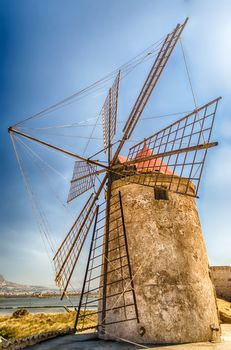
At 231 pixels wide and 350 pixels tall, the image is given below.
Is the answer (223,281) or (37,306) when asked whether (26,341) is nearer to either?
(223,281)

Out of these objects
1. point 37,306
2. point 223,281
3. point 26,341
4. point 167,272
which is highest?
point 37,306

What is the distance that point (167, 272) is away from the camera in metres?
6.09

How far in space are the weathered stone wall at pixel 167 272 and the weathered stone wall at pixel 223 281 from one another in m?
10.3

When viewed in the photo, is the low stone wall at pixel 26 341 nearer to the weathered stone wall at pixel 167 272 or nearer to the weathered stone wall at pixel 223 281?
the weathered stone wall at pixel 167 272

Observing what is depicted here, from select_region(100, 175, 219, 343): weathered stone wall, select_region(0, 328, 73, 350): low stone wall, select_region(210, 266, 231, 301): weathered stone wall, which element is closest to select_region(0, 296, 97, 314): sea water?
select_region(0, 328, 73, 350): low stone wall

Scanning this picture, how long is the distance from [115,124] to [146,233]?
353cm

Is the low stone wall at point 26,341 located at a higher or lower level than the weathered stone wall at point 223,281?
lower

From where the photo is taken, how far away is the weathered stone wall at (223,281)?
15.3 meters

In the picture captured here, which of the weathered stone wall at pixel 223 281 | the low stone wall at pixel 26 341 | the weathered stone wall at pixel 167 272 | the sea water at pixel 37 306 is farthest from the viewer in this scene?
the sea water at pixel 37 306

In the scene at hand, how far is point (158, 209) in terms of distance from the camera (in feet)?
22.1

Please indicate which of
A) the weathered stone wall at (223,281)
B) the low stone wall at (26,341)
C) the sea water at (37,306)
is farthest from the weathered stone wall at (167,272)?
the weathered stone wall at (223,281)

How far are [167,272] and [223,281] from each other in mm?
11581

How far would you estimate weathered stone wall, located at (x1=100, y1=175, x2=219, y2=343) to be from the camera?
572 cm

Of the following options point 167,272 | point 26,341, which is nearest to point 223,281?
point 167,272
